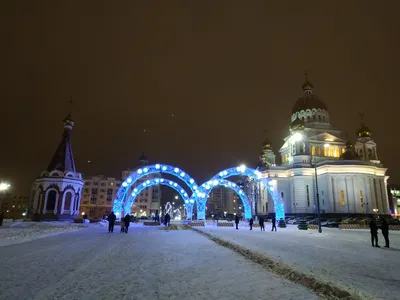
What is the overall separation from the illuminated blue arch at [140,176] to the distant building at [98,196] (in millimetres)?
61748

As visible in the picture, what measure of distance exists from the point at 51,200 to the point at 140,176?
734 inches

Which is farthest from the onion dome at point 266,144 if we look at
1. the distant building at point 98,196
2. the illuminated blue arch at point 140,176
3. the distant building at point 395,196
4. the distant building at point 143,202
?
the distant building at point 395,196

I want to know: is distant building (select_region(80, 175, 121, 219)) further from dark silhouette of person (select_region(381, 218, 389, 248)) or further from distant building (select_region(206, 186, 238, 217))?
dark silhouette of person (select_region(381, 218, 389, 248))

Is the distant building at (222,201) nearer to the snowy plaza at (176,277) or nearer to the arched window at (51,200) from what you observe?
the arched window at (51,200)

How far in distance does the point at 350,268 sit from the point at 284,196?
214 ft

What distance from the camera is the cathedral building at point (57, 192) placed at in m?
50.0

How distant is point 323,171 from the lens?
66375mm

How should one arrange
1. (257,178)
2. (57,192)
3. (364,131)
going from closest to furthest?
(257,178) < (57,192) < (364,131)

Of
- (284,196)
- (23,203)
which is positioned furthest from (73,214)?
(23,203)

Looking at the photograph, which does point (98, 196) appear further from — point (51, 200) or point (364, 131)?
point (364, 131)

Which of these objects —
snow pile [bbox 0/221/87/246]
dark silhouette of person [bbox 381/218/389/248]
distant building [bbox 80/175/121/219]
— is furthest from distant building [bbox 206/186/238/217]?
dark silhouette of person [bbox 381/218/389/248]

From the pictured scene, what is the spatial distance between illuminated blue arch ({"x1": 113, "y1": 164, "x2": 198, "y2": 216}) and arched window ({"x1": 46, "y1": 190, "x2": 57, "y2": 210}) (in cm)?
1541

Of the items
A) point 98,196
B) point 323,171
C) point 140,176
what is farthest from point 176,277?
point 98,196

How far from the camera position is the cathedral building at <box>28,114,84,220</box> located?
1969 inches
